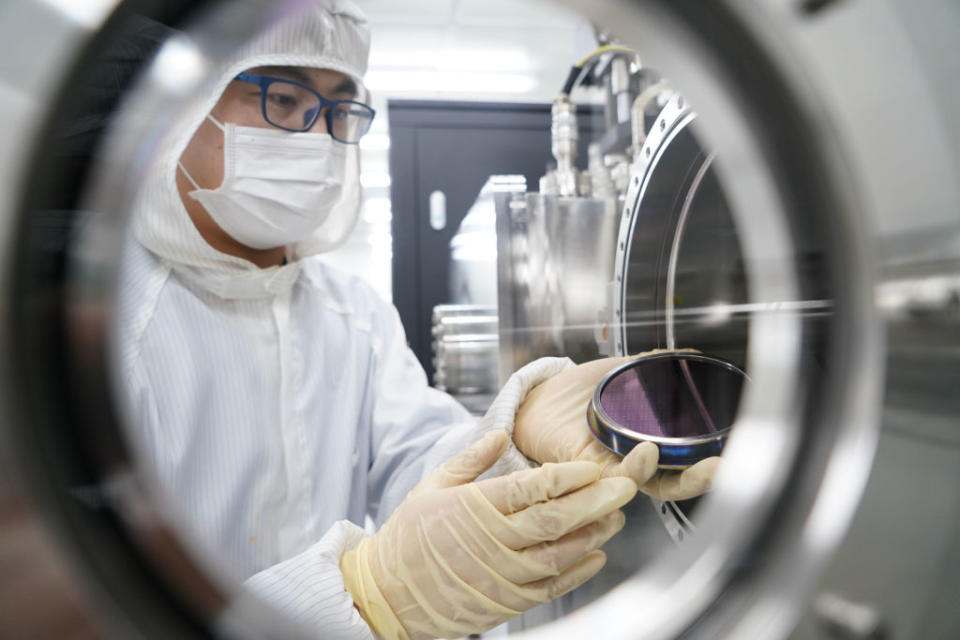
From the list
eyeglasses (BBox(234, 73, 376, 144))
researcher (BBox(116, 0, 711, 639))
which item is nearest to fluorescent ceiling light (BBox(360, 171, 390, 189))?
researcher (BBox(116, 0, 711, 639))

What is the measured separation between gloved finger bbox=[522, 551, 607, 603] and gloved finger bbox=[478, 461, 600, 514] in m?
0.08

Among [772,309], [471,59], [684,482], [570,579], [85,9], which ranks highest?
[471,59]

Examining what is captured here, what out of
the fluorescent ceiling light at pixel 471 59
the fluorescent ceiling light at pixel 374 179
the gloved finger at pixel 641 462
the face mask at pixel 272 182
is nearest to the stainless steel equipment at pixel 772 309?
the gloved finger at pixel 641 462

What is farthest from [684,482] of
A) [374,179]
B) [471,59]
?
[471,59]

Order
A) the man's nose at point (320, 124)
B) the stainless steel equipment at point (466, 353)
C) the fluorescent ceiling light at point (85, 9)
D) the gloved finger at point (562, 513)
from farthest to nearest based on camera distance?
the stainless steel equipment at point (466, 353), the man's nose at point (320, 124), the gloved finger at point (562, 513), the fluorescent ceiling light at point (85, 9)

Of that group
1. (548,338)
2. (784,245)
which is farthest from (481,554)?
(784,245)

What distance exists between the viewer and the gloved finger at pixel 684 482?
0.52 m

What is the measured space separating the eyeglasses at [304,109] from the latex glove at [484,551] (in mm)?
571

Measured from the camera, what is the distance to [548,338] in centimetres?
71

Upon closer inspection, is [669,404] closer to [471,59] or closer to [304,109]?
[304,109]

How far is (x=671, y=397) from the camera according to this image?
59 centimetres

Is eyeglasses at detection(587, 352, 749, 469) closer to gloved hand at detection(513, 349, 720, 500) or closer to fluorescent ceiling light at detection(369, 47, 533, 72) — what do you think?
gloved hand at detection(513, 349, 720, 500)

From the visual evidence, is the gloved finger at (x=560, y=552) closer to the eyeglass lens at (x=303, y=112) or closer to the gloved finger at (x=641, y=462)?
the gloved finger at (x=641, y=462)

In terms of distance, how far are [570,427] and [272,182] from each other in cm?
54
